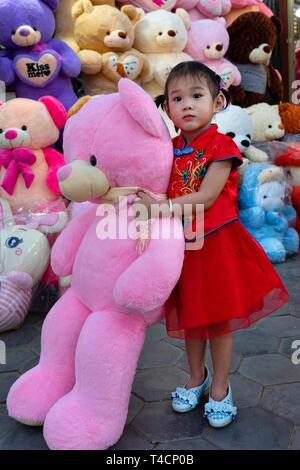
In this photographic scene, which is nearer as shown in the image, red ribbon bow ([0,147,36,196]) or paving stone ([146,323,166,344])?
paving stone ([146,323,166,344])

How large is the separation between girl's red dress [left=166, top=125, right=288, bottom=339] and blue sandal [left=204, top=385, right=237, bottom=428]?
0.24 m

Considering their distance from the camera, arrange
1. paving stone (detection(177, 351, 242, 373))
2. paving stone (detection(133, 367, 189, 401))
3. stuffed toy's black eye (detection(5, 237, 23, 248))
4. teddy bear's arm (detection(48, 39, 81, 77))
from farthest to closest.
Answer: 1. teddy bear's arm (detection(48, 39, 81, 77))
2. stuffed toy's black eye (detection(5, 237, 23, 248))
3. paving stone (detection(177, 351, 242, 373))
4. paving stone (detection(133, 367, 189, 401))

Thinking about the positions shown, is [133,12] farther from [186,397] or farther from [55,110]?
[186,397]

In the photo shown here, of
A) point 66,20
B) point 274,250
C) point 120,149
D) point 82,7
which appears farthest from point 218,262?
point 66,20

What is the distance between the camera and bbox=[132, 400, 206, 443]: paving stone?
57.9 inches

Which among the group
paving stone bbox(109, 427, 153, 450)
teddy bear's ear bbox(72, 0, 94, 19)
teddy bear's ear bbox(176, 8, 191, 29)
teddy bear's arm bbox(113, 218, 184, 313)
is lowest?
paving stone bbox(109, 427, 153, 450)

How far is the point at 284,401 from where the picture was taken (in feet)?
5.30

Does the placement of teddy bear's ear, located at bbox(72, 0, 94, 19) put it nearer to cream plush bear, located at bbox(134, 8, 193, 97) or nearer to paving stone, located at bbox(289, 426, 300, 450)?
cream plush bear, located at bbox(134, 8, 193, 97)

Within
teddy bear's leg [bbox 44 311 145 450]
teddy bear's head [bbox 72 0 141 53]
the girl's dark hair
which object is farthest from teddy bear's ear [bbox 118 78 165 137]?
teddy bear's head [bbox 72 0 141 53]

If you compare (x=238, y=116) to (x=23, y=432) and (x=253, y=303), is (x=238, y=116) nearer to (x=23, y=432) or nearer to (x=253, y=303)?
(x=253, y=303)

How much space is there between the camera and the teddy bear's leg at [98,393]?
1327 millimetres

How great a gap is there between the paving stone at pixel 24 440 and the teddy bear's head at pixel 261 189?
2.22 meters

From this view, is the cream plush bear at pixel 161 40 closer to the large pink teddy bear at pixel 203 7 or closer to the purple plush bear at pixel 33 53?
the large pink teddy bear at pixel 203 7

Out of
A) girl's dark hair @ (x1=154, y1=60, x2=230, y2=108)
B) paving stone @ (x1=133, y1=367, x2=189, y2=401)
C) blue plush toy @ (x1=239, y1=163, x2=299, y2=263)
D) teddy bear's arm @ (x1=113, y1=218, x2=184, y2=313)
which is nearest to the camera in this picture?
teddy bear's arm @ (x1=113, y1=218, x2=184, y2=313)
